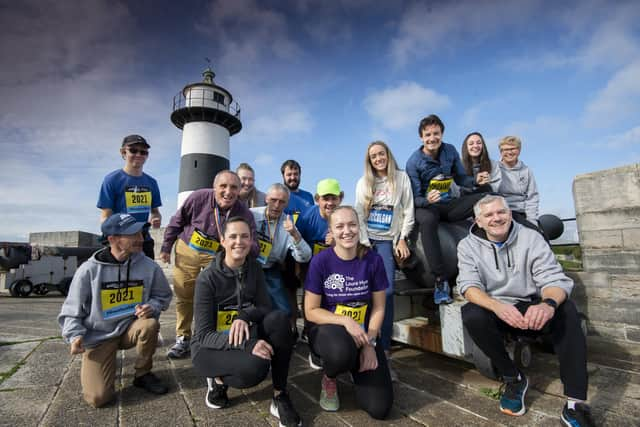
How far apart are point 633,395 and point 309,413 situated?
2171 millimetres

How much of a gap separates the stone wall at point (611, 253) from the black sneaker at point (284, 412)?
3661mm

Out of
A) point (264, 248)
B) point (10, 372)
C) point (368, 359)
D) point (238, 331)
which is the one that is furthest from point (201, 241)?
point (368, 359)

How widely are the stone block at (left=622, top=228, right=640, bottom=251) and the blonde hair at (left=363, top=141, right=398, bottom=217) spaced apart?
9.01 ft

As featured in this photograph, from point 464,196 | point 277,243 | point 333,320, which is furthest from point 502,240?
point 277,243

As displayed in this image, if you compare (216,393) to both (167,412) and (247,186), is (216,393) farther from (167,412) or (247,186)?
(247,186)

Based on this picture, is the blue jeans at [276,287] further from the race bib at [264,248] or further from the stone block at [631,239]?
the stone block at [631,239]

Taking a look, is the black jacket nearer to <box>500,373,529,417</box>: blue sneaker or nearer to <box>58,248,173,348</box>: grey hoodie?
<box>58,248,173,348</box>: grey hoodie

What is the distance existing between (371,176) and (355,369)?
5.87 ft

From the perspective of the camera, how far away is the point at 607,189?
3.94 meters

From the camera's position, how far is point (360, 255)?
104 inches

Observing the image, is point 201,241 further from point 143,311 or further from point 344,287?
point 344,287

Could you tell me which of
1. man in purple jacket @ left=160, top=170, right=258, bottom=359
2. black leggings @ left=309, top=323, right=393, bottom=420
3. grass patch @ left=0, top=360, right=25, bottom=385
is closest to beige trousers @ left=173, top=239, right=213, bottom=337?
man in purple jacket @ left=160, top=170, right=258, bottom=359

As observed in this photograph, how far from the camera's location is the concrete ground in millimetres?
2092

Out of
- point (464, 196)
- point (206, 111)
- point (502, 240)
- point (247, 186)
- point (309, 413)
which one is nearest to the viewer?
point (309, 413)
